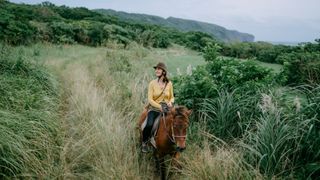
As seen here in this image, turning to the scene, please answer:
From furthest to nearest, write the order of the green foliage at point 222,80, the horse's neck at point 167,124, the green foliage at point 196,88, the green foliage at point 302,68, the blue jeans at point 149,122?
1. the green foliage at point 302,68
2. the green foliage at point 196,88
3. the green foliage at point 222,80
4. the blue jeans at point 149,122
5. the horse's neck at point 167,124

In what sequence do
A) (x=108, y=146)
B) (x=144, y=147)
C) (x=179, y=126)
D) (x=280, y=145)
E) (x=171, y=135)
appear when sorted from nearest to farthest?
(x=179, y=126) < (x=280, y=145) < (x=171, y=135) < (x=108, y=146) < (x=144, y=147)

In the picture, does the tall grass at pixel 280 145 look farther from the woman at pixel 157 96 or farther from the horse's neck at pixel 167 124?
the woman at pixel 157 96

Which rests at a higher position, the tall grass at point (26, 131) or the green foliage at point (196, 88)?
the green foliage at point (196, 88)

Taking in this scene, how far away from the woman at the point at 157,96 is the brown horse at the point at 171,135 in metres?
0.25

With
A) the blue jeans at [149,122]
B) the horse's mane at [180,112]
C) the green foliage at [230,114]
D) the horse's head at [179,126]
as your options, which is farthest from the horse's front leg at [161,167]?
the green foliage at [230,114]

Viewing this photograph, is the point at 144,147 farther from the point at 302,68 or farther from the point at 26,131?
the point at 302,68

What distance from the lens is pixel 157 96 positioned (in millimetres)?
6441

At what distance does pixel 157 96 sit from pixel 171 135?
91 cm

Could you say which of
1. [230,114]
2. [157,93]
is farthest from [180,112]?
[230,114]

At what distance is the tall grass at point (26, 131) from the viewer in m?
5.29

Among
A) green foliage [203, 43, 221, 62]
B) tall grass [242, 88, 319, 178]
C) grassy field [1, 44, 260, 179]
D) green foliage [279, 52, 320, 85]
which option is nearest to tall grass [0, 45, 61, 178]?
grassy field [1, 44, 260, 179]

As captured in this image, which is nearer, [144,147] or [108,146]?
[108,146]

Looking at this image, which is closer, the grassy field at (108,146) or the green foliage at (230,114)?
the grassy field at (108,146)

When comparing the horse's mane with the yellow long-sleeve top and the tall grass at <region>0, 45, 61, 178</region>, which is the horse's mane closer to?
the yellow long-sleeve top
